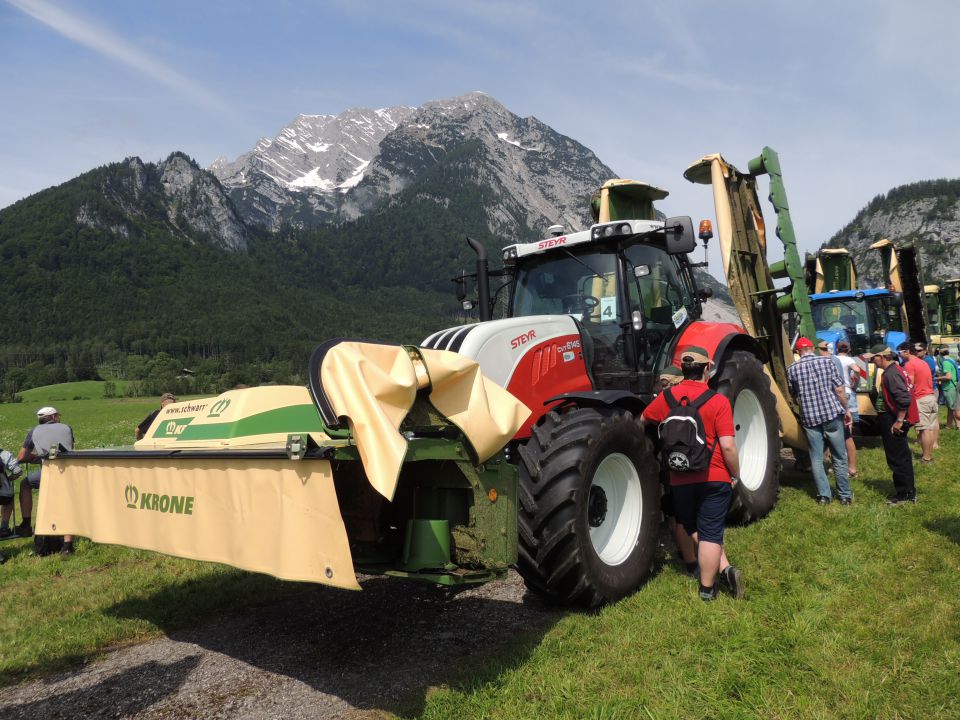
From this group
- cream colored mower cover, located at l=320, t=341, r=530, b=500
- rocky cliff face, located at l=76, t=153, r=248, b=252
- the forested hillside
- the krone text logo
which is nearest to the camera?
cream colored mower cover, located at l=320, t=341, r=530, b=500

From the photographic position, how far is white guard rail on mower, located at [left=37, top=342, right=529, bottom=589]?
10.7 ft

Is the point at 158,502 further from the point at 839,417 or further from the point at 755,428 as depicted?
the point at 839,417

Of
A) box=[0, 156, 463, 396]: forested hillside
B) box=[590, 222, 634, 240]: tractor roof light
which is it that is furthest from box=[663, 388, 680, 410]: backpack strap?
box=[0, 156, 463, 396]: forested hillside

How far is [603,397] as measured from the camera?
486cm

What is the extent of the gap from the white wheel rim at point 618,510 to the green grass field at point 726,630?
333 mm

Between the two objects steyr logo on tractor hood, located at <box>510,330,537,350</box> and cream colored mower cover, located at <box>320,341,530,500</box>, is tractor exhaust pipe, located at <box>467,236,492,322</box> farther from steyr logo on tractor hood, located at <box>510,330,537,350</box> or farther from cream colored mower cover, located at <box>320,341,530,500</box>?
cream colored mower cover, located at <box>320,341,530,500</box>

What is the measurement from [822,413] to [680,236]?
2.85 m

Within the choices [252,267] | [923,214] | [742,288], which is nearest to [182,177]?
[252,267]

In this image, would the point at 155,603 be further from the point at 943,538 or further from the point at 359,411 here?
the point at 943,538

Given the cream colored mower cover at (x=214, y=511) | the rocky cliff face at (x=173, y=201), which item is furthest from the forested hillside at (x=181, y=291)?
the cream colored mower cover at (x=214, y=511)

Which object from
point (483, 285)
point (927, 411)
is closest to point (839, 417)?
point (927, 411)

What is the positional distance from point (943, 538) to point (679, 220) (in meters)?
3.28

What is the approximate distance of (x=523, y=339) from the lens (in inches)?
207

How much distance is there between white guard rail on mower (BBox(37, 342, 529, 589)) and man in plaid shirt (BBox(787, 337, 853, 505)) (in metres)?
4.56
